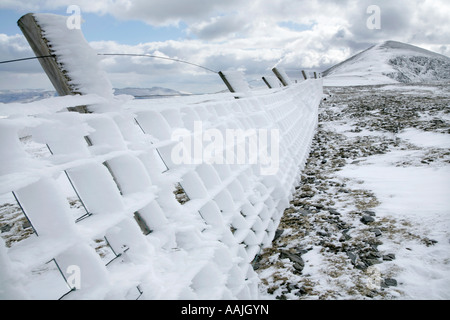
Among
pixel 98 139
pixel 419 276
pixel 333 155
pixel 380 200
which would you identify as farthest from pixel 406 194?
pixel 98 139

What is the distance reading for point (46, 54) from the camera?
1.26 metres

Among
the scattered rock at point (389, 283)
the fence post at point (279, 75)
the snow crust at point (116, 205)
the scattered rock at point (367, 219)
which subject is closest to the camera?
the snow crust at point (116, 205)

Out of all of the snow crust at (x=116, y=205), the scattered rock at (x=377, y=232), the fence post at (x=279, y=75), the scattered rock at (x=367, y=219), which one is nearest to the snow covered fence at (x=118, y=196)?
the snow crust at (x=116, y=205)

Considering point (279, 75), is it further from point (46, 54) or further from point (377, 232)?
point (46, 54)

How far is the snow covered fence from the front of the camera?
966 mm

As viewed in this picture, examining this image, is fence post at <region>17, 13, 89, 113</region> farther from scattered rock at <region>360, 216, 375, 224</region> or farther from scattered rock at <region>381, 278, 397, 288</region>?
scattered rock at <region>360, 216, 375, 224</region>

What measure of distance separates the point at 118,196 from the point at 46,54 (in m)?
0.74

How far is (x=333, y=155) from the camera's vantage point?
19.7ft
